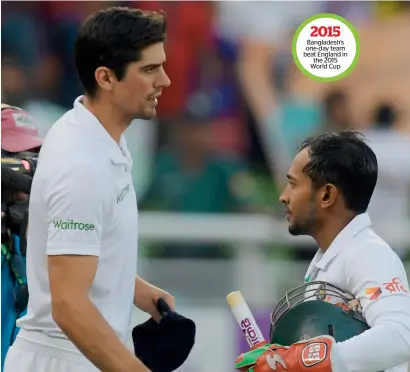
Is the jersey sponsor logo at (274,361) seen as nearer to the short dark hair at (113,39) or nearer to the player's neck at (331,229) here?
the player's neck at (331,229)

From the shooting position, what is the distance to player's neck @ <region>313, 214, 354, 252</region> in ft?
8.97

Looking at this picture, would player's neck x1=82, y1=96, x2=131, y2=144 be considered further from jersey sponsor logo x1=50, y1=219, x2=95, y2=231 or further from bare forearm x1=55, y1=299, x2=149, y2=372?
bare forearm x1=55, y1=299, x2=149, y2=372

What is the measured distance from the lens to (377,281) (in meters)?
2.46

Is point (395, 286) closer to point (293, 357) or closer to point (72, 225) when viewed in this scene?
point (293, 357)

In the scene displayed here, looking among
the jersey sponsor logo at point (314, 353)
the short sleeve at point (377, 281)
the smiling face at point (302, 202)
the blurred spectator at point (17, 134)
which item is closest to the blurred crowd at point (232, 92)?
the blurred spectator at point (17, 134)

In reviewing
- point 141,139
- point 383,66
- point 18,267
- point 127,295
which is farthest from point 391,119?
point 127,295

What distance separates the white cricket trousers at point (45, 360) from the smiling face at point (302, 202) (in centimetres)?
66

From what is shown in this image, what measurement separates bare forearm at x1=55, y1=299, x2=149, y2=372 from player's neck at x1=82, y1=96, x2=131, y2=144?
506mm

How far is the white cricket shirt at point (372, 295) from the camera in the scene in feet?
7.83

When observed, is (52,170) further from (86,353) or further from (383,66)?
(383,66)

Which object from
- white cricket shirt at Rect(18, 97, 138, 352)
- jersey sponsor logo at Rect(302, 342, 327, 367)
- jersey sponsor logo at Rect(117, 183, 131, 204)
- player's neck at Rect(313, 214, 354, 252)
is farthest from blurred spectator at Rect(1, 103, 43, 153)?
jersey sponsor logo at Rect(302, 342, 327, 367)

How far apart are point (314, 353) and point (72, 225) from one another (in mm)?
642

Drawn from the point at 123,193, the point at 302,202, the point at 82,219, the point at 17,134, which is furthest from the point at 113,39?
the point at 17,134

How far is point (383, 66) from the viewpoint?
7105mm
